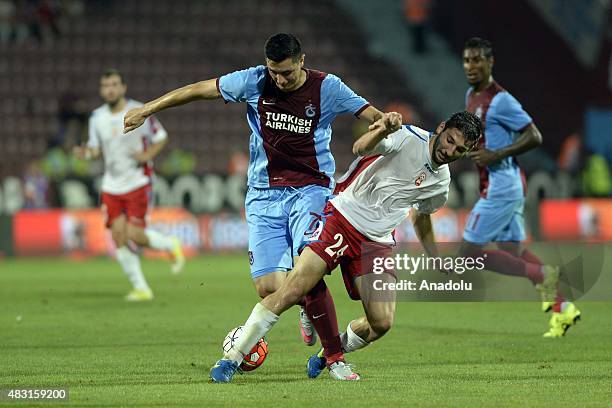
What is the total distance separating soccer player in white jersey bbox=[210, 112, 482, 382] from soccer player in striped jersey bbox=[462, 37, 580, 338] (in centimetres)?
261

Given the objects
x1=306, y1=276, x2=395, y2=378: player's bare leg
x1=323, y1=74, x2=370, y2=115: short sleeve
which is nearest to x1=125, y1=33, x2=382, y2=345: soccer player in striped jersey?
x1=323, y1=74, x2=370, y2=115: short sleeve

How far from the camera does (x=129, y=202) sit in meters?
13.9

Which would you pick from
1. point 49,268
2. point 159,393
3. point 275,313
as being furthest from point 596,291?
point 49,268

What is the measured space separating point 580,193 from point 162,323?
47.1ft

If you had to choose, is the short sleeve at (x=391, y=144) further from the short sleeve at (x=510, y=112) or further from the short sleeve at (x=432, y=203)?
the short sleeve at (x=510, y=112)

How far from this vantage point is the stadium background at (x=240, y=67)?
22062mm

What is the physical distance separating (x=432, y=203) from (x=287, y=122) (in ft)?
3.76

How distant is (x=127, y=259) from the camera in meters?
13.8

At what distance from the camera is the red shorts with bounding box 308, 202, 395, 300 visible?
7.61m

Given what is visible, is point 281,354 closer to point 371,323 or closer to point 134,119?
point 371,323

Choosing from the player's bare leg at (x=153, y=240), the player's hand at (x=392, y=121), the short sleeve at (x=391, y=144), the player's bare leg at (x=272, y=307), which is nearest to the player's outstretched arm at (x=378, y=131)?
the player's hand at (x=392, y=121)

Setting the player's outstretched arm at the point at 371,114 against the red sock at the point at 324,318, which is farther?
the red sock at the point at 324,318

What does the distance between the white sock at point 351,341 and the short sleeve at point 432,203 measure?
95 centimetres

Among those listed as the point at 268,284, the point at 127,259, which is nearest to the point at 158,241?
the point at 127,259
